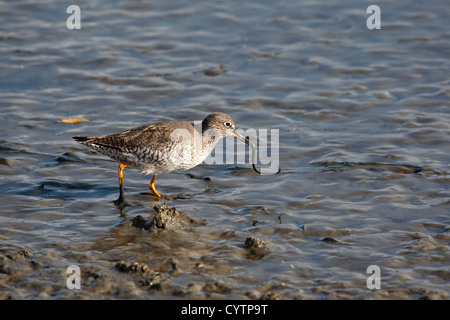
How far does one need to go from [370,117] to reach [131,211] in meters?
5.43

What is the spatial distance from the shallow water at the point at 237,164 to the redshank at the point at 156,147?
0.51 m

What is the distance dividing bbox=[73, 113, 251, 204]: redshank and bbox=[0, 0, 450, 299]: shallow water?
1.69ft

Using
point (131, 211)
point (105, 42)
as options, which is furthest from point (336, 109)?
point (105, 42)

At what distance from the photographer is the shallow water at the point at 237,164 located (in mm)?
7590

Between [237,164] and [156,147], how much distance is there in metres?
1.94

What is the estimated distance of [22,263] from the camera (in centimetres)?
762

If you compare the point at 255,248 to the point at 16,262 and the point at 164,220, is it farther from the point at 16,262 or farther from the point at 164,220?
the point at 16,262

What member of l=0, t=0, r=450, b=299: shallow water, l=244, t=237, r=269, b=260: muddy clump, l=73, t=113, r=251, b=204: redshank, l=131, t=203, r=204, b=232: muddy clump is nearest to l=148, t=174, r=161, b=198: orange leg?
l=73, t=113, r=251, b=204: redshank

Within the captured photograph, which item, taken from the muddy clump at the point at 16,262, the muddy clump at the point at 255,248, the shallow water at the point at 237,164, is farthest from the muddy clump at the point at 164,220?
the muddy clump at the point at 16,262

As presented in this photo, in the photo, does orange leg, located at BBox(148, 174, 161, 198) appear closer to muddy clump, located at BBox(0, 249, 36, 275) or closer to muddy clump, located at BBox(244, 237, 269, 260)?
muddy clump, located at BBox(244, 237, 269, 260)

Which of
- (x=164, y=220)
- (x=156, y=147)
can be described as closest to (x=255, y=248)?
(x=164, y=220)

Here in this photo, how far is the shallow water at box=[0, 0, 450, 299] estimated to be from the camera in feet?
24.9

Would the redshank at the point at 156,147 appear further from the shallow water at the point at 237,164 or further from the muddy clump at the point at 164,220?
the muddy clump at the point at 164,220
